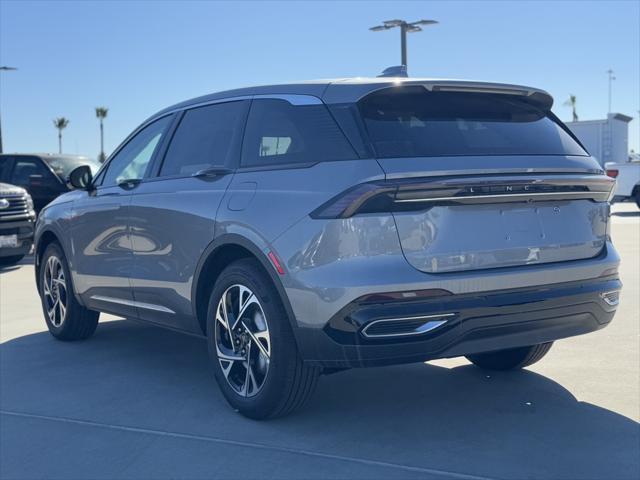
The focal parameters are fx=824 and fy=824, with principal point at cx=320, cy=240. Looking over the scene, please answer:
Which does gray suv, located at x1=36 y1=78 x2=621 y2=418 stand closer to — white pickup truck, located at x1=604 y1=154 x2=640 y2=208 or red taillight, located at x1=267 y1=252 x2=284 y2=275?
red taillight, located at x1=267 y1=252 x2=284 y2=275

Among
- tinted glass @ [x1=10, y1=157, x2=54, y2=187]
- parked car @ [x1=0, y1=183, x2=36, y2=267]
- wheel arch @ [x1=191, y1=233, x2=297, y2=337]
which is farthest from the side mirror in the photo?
tinted glass @ [x1=10, y1=157, x2=54, y2=187]

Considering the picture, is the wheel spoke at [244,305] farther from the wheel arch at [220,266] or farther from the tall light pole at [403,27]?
the tall light pole at [403,27]

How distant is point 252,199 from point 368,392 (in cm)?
141

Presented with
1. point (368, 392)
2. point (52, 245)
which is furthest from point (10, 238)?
point (368, 392)

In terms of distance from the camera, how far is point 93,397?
5.00 meters

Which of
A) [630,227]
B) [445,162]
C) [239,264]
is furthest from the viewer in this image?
[630,227]

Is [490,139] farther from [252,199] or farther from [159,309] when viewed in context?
[159,309]

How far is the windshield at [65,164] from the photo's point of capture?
14.3 m

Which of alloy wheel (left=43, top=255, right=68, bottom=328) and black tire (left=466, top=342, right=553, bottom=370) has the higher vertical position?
alloy wheel (left=43, top=255, right=68, bottom=328)

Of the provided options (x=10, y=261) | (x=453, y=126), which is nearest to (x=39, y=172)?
(x=10, y=261)

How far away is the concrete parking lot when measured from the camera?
3746 mm

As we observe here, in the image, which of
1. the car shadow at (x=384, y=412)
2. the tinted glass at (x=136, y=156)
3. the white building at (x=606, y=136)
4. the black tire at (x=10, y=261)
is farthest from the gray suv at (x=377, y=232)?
the white building at (x=606, y=136)

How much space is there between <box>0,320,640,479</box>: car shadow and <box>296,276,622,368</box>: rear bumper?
0.48 meters

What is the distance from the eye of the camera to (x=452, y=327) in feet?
12.2
